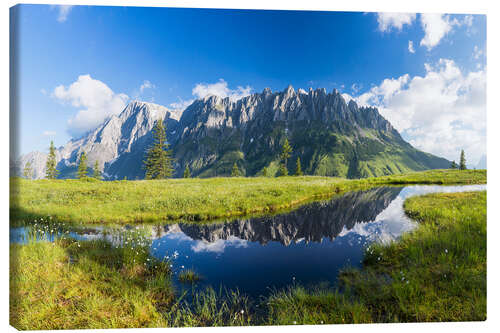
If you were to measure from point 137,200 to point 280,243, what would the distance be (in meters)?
6.66

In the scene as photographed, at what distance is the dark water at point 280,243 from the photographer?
13.9 ft

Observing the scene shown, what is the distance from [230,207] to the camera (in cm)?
869

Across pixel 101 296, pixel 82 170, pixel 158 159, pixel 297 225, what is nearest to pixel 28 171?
pixel 101 296

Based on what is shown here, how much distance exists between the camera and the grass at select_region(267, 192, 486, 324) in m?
3.23

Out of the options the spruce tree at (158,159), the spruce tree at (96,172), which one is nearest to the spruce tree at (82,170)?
the spruce tree at (96,172)

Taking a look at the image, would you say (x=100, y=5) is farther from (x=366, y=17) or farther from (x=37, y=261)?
(x=366, y=17)

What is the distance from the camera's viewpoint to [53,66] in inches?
208

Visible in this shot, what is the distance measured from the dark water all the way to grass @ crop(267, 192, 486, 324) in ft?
1.41

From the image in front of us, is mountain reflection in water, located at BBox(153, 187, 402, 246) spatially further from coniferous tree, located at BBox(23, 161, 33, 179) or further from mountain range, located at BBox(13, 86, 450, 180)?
coniferous tree, located at BBox(23, 161, 33, 179)

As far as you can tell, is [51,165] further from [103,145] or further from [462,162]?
[462,162]

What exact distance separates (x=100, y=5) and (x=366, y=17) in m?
7.35

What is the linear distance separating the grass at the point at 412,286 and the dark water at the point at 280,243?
43cm

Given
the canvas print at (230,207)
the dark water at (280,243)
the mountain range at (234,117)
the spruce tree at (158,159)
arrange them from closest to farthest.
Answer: the canvas print at (230,207) → the dark water at (280,243) → the mountain range at (234,117) → the spruce tree at (158,159)

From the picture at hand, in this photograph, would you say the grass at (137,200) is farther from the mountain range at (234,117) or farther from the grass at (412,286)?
the grass at (412,286)
